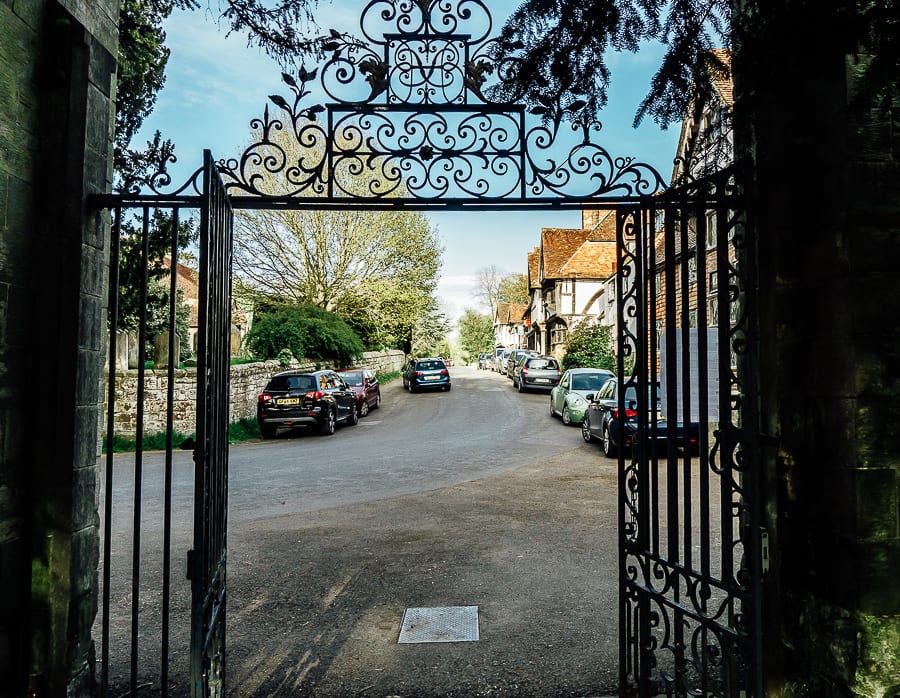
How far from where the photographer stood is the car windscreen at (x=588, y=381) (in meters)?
17.7

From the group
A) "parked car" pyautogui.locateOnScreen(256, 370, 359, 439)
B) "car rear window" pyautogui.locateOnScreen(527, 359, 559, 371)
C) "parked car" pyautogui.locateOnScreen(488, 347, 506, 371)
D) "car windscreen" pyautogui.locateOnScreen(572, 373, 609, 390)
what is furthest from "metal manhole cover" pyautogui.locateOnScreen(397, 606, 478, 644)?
"parked car" pyautogui.locateOnScreen(488, 347, 506, 371)

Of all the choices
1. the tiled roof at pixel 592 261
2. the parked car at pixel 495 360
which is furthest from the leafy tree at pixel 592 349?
the parked car at pixel 495 360

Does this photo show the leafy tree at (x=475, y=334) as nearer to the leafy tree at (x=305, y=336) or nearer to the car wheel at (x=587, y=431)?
the leafy tree at (x=305, y=336)

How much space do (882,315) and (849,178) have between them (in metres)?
0.65

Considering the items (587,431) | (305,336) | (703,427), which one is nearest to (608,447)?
(587,431)

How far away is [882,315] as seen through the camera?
2.81 metres

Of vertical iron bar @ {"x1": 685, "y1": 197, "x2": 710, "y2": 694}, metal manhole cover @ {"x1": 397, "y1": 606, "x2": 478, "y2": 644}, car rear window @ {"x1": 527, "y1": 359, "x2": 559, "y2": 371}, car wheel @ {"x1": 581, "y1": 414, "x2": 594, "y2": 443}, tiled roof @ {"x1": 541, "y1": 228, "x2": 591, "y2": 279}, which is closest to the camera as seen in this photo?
vertical iron bar @ {"x1": 685, "y1": 197, "x2": 710, "y2": 694}

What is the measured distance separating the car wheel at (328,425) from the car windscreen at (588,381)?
6.99m

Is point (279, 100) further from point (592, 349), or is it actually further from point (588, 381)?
point (592, 349)

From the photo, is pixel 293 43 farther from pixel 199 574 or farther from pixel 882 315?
pixel 882 315

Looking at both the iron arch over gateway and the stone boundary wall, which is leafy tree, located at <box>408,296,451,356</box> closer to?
the stone boundary wall

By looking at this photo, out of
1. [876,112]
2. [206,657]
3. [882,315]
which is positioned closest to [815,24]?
[876,112]

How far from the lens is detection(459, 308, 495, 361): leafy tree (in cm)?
8825

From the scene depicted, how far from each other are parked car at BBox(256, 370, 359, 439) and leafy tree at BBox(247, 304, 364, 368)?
22.0ft
